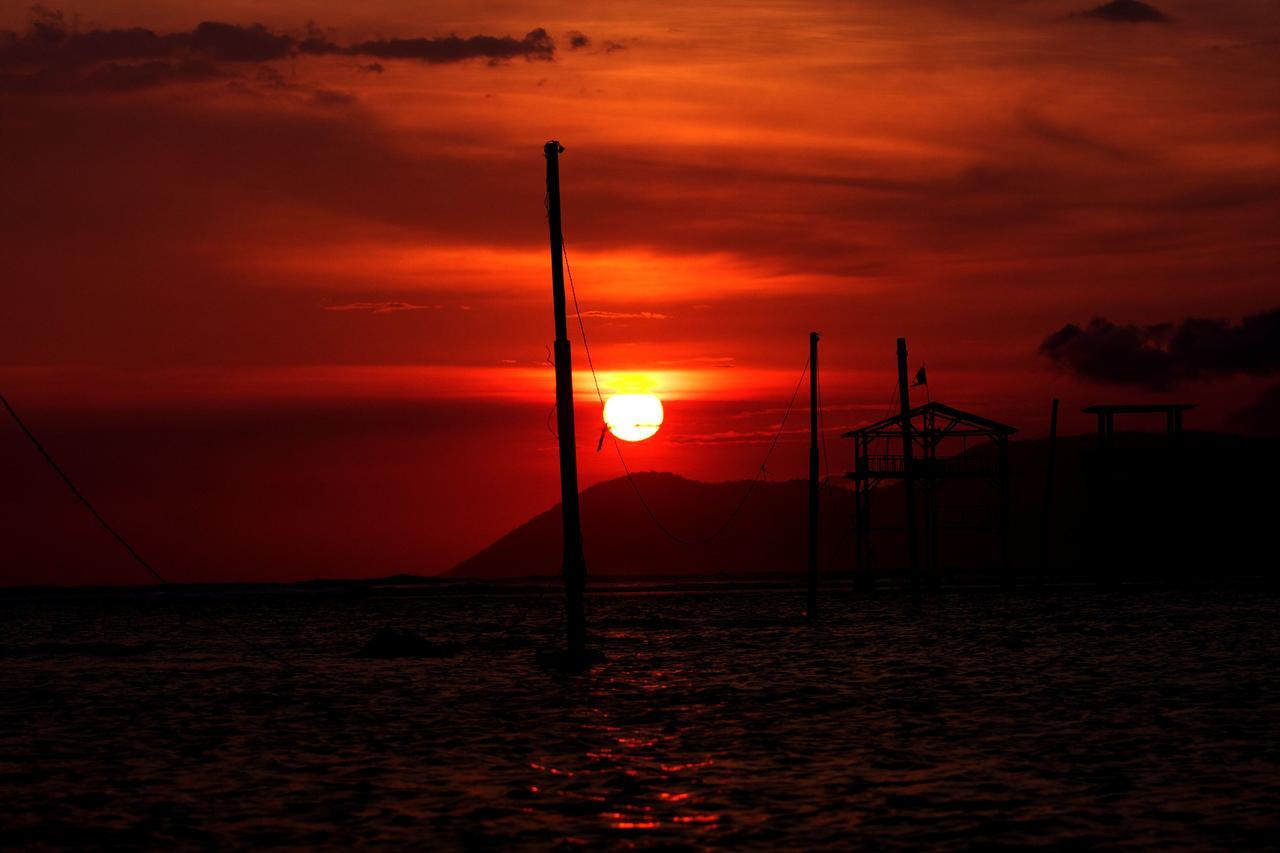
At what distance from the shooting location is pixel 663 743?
23.7 m

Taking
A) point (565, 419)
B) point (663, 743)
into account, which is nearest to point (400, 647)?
point (565, 419)

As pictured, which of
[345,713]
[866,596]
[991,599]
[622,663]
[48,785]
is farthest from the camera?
[866,596]

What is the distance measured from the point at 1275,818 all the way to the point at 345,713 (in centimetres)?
1809

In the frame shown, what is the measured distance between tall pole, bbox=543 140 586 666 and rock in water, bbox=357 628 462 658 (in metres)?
9.03

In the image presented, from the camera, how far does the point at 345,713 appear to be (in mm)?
28859

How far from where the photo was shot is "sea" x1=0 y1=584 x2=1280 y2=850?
16.5m

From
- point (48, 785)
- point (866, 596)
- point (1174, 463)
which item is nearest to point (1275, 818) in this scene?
point (48, 785)

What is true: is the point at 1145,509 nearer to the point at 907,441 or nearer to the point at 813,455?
the point at 907,441

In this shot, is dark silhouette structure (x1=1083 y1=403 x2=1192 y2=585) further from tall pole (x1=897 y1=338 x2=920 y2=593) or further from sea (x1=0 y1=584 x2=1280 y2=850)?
sea (x1=0 y1=584 x2=1280 y2=850)

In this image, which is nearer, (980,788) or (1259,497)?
(980,788)

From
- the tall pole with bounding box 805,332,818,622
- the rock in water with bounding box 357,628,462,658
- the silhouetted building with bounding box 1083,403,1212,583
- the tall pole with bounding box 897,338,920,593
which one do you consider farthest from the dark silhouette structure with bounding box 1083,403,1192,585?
the rock in water with bounding box 357,628,462,658

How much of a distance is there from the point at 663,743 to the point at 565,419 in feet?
43.2

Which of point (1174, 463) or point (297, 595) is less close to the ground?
point (1174, 463)

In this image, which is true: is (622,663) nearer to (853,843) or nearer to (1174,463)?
(853,843)
